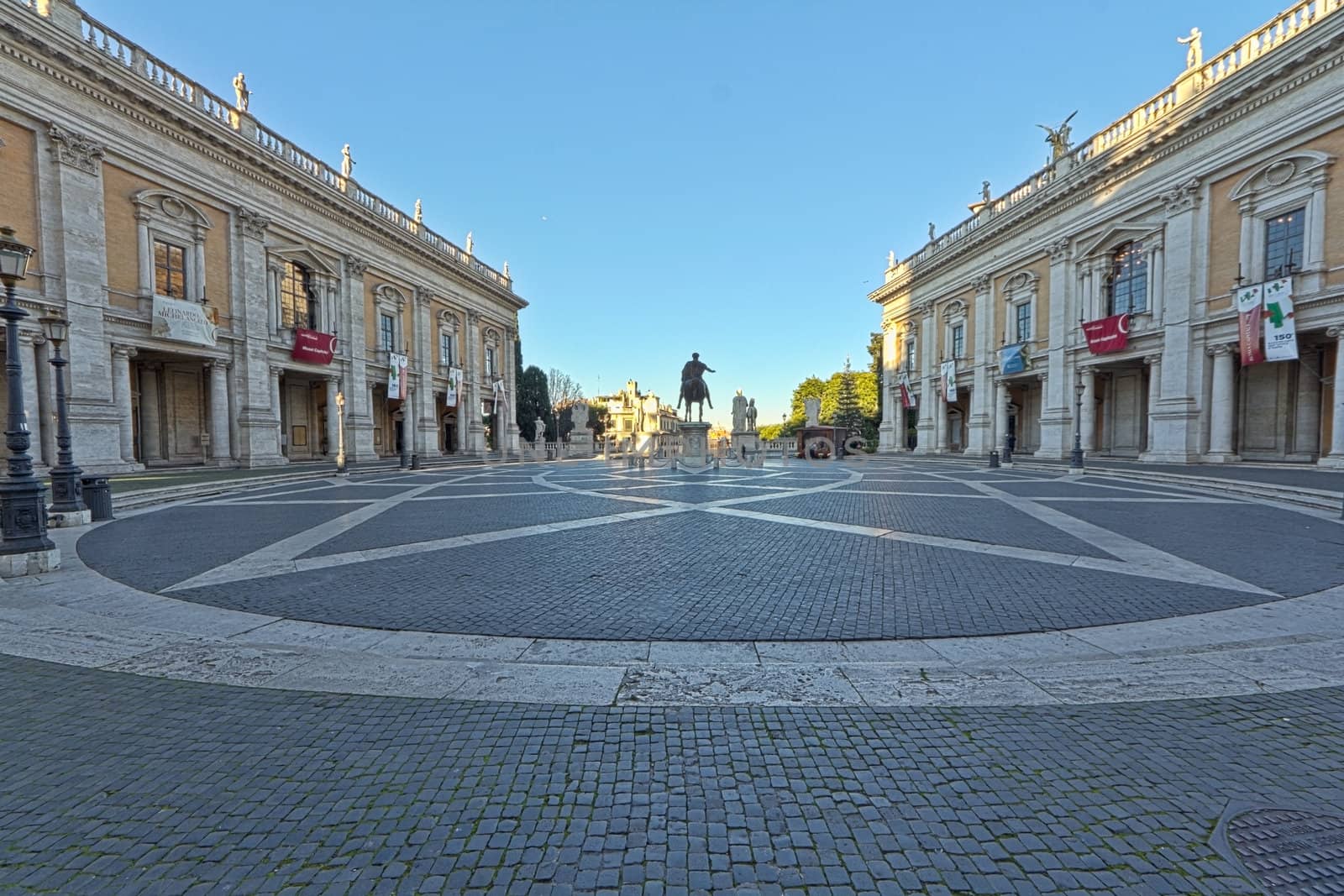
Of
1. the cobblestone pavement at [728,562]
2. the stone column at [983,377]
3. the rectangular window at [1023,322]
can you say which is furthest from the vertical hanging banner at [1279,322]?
the stone column at [983,377]

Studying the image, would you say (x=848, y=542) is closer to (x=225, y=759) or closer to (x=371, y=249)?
(x=225, y=759)

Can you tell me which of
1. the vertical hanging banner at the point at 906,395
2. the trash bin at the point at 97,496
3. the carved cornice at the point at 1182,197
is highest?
the carved cornice at the point at 1182,197

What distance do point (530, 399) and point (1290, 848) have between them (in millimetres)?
53828

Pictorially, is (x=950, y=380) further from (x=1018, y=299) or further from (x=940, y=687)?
(x=940, y=687)

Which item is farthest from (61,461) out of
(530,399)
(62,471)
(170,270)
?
(530,399)

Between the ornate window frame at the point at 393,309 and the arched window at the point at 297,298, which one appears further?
the ornate window frame at the point at 393,309

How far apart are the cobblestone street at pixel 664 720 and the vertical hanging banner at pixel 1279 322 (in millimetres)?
18074

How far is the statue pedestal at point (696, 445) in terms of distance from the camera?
2423cm

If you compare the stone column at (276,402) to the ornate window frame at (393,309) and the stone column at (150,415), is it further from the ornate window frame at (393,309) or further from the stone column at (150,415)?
the ornate window frame at (393,309)

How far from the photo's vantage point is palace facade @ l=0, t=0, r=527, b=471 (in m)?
16.8

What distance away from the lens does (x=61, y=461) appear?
9.38m

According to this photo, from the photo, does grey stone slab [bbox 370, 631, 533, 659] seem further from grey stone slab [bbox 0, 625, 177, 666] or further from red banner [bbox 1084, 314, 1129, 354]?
red banner [bbox 1084, 314, 1129, 354]

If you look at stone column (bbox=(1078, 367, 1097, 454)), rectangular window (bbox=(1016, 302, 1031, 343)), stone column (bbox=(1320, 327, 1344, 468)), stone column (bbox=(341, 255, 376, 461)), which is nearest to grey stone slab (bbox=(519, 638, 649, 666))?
stone column (bbox=(1320, 327, 1344, 468))

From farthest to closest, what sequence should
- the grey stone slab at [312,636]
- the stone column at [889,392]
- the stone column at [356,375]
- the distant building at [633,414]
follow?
the distant building at [633,414]
the stone column at [889,392]
the stone column at [356,375]
the grey stone slab at [312,636]
